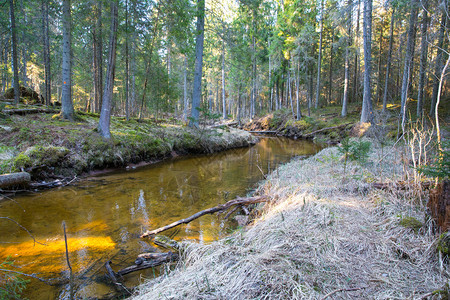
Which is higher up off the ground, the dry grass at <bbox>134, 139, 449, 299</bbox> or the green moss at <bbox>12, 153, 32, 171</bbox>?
the green moss at <bbox>12, 153, 32, 171</bbox>

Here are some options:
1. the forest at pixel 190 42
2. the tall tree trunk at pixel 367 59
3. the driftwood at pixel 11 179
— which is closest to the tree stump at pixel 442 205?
the forest at pixel 190 42

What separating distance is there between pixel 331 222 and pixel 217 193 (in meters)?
3.86

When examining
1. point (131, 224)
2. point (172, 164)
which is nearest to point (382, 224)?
point (131, 224)

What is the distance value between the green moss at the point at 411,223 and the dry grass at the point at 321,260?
51mm

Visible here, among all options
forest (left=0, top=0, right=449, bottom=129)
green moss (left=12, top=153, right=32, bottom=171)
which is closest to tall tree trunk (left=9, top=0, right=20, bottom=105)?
forest (left=0, top=0, right=449, bottom=129)

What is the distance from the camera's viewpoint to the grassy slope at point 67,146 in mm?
6238

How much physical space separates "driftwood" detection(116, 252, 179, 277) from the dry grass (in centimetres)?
31

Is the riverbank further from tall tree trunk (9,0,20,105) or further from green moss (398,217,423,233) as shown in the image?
green moss (398,217,423,233)

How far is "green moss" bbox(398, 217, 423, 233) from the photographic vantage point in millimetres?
2471

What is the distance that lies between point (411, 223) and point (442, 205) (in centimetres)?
43

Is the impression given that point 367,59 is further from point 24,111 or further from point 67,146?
point 24,111

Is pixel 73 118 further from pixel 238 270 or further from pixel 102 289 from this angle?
pixel 238 270

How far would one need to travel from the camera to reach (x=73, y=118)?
33.6 feet

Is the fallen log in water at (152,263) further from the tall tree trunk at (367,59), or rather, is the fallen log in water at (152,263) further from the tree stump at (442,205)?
the tall tree trunk at (367,59)
